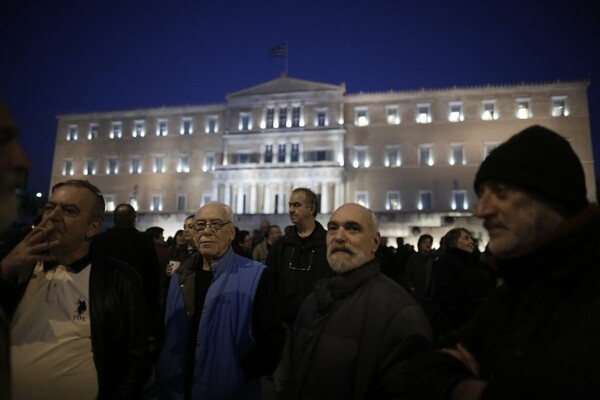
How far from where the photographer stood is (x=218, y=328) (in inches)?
115

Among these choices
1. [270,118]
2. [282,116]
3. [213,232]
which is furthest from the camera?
[270,118]

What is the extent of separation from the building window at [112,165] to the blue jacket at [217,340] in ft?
136

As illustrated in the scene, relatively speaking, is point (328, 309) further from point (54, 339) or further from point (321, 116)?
point (321, 116)

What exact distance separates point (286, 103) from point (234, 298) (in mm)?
34322

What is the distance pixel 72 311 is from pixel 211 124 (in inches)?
1499

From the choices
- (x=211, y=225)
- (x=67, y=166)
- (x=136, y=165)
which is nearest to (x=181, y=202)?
(x=136, y=165)

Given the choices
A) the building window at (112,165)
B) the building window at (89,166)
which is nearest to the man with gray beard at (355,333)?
the building window at (112,165)

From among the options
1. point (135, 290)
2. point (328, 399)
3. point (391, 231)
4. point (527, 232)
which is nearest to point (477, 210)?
point (527, 232)

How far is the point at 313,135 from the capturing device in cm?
3472

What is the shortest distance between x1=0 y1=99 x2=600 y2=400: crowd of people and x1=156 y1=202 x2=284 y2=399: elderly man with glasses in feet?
0.03

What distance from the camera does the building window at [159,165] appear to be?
39.1 meters

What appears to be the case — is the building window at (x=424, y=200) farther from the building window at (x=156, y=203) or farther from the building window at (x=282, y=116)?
the building window at (x=156, y=203)

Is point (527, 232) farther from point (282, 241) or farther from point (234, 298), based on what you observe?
point (282, 241)

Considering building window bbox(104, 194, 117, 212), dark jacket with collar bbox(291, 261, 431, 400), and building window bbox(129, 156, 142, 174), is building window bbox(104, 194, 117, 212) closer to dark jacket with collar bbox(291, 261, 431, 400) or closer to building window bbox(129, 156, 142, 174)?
→ building window bbox(129, 156, 142, 174)
